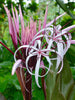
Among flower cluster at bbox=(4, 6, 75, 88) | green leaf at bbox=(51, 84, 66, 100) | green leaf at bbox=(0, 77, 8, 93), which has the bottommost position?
green leaf at bbox=(0, 77, 8, 93)

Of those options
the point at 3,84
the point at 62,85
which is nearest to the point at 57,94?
the point at 62,85

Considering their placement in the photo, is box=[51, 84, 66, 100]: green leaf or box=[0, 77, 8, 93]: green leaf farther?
box=[0, 77, 8, 93]: green leaf

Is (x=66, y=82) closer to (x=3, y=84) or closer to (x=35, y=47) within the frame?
(x=35, y=47)

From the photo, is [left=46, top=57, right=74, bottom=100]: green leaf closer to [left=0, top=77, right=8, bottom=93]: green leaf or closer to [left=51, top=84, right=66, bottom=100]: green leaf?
[left=51, top=84, right=66, bottom=100]: green leaf

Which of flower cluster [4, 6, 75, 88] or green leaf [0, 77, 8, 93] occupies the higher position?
flower cluster [4, 6, 75, 88]

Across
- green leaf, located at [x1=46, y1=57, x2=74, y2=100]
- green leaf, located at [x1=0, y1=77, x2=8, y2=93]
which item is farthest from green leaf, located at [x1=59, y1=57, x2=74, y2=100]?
green leaf, located at [x1=0, y1=77, x2=8, y2=93]

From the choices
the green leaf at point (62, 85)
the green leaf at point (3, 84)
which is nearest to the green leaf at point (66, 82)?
the green leaf at point (62, 85)

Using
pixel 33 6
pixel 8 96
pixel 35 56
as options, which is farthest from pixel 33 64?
pixel 33 6

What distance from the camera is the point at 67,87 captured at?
0.19 meters

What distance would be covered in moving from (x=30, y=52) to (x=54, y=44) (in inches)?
1.6

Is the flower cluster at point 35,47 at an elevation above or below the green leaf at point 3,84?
above

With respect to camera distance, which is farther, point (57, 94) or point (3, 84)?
point (3, 84)

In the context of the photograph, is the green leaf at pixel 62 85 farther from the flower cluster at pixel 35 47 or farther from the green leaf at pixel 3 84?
the green leaf at pixel 3 84

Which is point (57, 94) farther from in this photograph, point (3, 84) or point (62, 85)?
point (3, 84)
